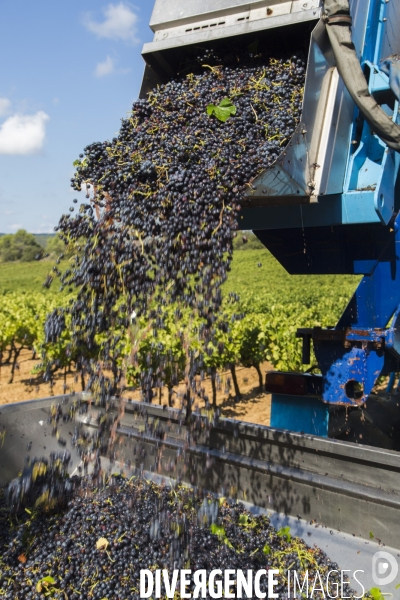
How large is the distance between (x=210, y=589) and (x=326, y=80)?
215cm

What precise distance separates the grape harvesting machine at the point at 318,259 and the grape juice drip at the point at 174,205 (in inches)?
6.1

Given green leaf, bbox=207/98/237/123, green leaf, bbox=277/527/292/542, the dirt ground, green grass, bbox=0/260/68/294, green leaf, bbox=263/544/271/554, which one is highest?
green leaf, bbox=207/98/237/123

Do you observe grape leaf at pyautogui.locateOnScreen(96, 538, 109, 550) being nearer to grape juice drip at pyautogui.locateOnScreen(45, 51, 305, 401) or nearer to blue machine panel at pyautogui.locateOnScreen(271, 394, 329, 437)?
grape juice drip at pyautogui.locateOnScreen(45, 51, 305, 401)

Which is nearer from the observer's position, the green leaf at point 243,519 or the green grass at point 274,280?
the green leaf at point 243,519

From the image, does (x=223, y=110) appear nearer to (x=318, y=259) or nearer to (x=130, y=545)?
(x=318, y=259)

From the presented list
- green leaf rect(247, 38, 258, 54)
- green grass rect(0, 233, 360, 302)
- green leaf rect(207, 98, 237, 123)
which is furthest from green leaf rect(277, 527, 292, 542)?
green grass rect(0, 233, 360, 302)

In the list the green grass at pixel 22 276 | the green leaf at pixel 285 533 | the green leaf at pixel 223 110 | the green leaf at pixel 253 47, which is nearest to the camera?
the green leaf at pixel 285 533

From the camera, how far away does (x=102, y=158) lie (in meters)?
2.84

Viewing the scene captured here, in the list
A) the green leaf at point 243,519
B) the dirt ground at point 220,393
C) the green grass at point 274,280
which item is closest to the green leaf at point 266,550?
the green leaf at point 243,519

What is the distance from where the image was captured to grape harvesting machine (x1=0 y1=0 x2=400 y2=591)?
2.21 m

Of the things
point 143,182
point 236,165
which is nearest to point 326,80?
point 236,165

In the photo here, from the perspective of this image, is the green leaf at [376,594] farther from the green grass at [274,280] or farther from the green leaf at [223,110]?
the green grass at [274,280]

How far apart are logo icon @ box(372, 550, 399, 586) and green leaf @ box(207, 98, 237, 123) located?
199 centimetres

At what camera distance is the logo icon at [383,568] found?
199cm
